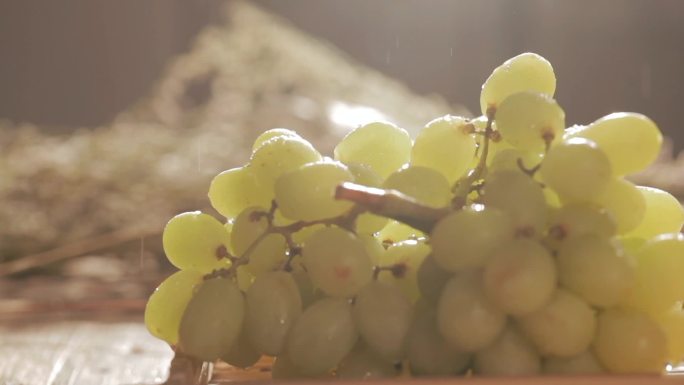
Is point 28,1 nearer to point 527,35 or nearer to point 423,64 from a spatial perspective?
point 423,64

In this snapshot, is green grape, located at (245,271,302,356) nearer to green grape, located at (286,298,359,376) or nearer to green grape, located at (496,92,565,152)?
green grape, located at (286,298,359,376)

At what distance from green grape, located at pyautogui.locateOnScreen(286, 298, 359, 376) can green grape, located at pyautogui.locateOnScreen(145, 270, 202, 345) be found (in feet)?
0.34

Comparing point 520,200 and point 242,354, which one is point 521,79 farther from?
point 242,354

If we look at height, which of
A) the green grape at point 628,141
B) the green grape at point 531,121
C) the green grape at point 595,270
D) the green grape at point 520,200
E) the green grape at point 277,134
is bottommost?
the green grape at point 595,270

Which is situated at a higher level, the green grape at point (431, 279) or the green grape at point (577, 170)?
the green grape at point (577, 170)

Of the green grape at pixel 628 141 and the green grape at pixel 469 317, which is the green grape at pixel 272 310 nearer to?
the green grape at pixel 469 317

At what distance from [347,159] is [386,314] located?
0.50ft

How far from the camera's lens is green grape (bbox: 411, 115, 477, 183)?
56 centimetres

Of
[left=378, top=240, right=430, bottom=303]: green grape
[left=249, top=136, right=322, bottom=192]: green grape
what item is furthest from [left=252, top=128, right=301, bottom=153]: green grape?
[left=378, top=240, right=430, bottom=303]: green grape

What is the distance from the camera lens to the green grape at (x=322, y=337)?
490 mm

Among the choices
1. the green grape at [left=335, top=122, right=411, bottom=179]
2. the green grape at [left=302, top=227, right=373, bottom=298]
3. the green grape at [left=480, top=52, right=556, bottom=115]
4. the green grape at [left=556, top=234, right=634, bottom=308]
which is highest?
the green grape at [left=480, top=52, right=556, bottom=115]

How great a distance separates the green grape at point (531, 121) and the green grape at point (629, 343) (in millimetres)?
113

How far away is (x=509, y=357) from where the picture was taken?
1.52 ft

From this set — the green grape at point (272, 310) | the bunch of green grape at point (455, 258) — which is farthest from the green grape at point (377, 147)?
the green grape at point (272, 310)
